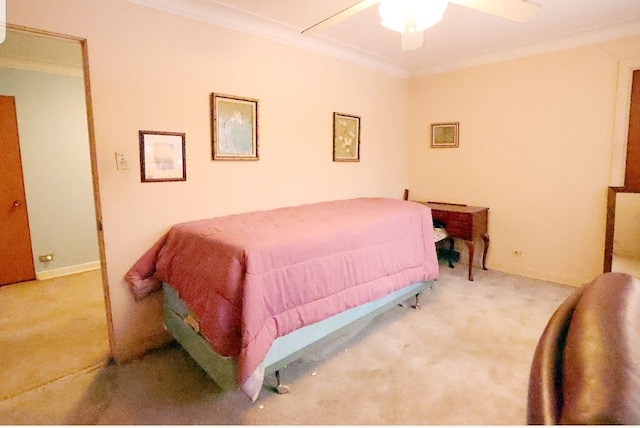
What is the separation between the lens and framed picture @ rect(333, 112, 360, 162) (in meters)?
3.57

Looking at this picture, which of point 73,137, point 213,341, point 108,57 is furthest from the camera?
point 73,137

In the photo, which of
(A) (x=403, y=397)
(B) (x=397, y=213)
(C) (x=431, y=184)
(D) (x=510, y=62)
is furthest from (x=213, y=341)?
(D) (x=510, y=62)

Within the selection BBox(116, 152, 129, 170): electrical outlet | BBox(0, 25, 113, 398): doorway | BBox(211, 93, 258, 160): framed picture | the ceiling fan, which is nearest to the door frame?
BBox(116, 152, 129, 170): electrical outlet

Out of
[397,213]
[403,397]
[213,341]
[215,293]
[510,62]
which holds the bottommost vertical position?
[403,397]

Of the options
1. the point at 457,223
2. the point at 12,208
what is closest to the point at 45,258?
the point at 12,208

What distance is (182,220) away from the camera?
8.27 ft

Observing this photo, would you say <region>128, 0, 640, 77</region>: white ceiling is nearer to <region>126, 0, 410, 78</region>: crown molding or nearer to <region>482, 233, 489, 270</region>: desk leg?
<region>126, 0, 410, 78</region>: crown molding

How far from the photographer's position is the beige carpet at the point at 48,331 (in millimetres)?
2145

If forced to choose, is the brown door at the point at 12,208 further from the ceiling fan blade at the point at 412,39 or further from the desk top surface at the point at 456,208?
the desk top surface at the point at 456,208

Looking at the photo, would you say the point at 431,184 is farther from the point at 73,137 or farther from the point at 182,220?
the point at 73,137

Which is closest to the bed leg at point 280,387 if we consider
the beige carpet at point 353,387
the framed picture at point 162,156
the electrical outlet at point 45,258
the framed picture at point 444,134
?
the beige carpet at point 353,387

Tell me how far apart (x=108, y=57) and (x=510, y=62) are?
371cm

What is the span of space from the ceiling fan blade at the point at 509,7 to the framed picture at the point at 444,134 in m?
2.40

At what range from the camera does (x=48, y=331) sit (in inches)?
105
